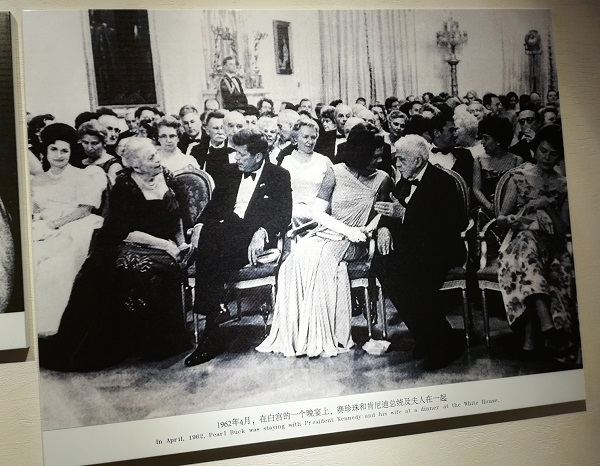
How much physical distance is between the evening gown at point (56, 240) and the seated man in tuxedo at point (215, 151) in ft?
0.92

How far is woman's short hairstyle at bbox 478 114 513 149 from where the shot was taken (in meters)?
1.68

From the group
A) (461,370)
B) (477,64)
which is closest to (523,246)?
(461,370)

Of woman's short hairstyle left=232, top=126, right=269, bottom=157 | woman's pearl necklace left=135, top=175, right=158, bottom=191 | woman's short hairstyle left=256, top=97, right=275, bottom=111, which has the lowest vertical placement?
woman's pearl necklace left=135, top=175, right=158, bottom=191

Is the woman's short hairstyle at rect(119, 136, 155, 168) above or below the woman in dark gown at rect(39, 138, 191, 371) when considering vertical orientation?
above

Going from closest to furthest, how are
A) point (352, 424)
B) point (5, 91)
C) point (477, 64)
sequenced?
point (5, 91)
point (352, 424)
point (477, 64)

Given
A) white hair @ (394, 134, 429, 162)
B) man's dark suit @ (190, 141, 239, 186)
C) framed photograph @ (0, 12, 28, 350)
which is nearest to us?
framed photograph @ (0, 12, 28, 350)

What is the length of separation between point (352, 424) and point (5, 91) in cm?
115

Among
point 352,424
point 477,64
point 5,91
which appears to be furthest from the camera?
point 477,64

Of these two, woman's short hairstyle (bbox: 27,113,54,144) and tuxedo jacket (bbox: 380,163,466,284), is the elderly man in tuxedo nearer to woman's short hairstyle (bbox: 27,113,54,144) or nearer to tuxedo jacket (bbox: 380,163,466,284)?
tuxedo jacket (bbox: 380,163,466,284)

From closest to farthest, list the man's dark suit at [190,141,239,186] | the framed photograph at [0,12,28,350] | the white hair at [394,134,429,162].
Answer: the framed photograph at [0,12,28,350] < the man's dark suit at [190,141,239,186] < the white hair at [394,134,429,162]

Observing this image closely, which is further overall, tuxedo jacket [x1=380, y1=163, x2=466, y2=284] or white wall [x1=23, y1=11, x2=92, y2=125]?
tuxedo jacket [x1=380, y1=163, x2=466, y2=284]

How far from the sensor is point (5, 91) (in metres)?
1.46

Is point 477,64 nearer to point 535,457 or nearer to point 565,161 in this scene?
point 565,161

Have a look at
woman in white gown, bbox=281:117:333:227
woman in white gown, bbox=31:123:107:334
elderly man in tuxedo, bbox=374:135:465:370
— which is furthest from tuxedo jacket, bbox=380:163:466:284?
woman in white gown, bbox=31:123:107:334
